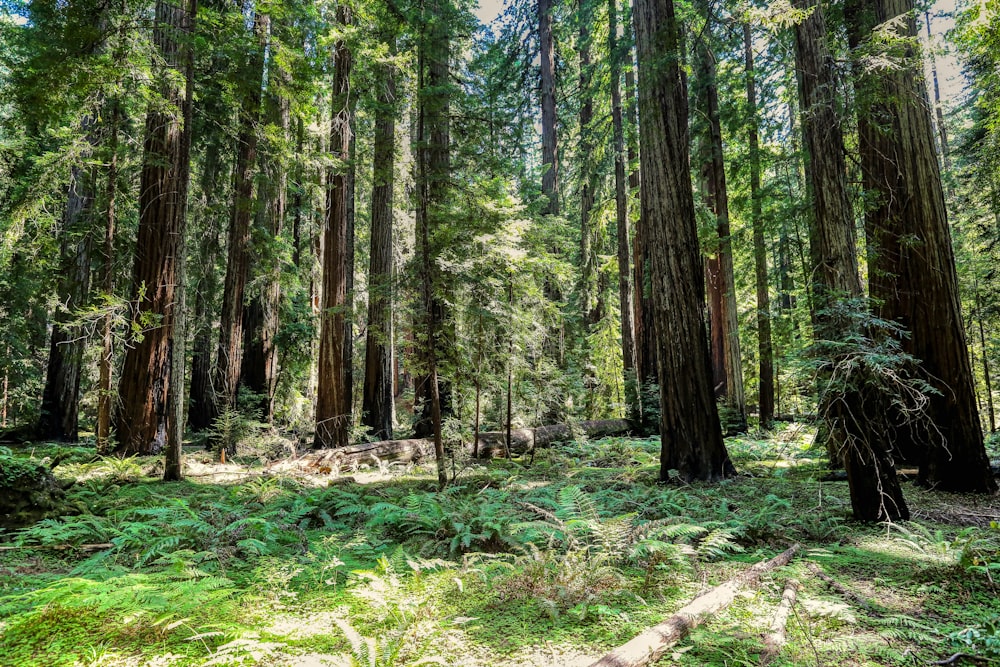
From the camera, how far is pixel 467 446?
10023 mm

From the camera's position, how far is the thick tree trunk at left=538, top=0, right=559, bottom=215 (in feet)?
50.6

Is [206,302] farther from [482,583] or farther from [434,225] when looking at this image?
[482,583]

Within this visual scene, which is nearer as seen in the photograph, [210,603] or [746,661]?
[746,661]

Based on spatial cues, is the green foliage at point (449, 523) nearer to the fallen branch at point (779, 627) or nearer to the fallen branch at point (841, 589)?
the fallen branch at point (779, 627)

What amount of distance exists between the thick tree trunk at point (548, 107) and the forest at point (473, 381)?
1.67 meters

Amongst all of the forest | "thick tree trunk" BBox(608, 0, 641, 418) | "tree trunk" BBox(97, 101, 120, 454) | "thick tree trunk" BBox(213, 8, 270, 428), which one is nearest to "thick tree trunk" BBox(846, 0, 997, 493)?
the forest

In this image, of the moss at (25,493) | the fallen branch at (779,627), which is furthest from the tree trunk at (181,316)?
the fallen branch at (779,627)

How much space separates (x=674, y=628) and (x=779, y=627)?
0.58 m

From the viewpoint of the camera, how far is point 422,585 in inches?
118

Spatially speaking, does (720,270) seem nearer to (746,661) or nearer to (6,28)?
(746,661)

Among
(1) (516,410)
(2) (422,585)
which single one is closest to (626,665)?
(2) (422,585)

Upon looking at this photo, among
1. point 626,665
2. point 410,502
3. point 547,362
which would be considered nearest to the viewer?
point 626,665

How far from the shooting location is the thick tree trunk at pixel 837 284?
3.88m

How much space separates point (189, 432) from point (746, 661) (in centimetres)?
1517
